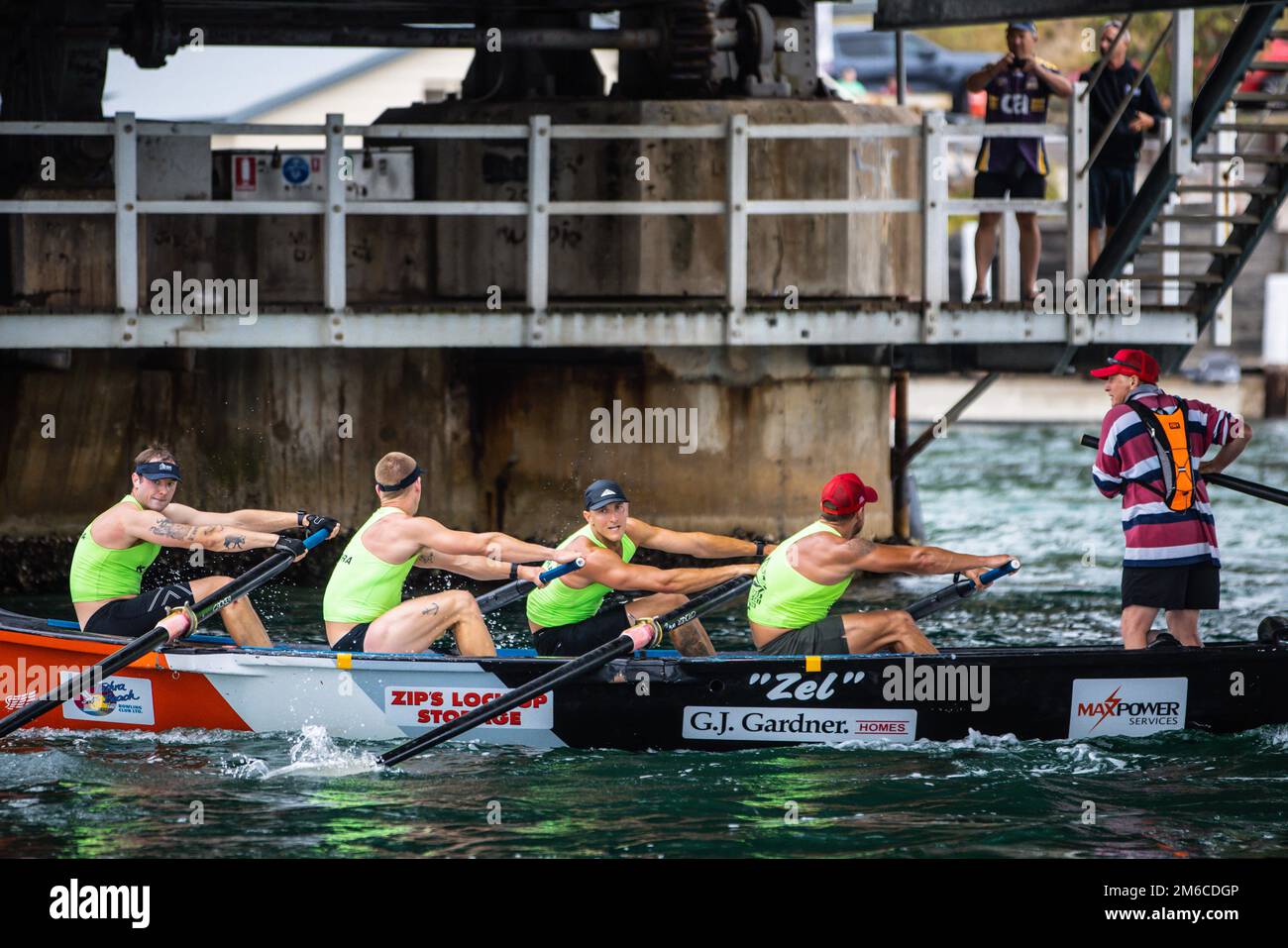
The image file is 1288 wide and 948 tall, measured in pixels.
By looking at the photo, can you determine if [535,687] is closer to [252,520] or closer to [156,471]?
[252,520]

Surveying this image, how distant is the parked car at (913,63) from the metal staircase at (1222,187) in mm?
24820

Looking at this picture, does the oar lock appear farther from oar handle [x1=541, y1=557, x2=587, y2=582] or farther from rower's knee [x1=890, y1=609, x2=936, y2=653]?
rower's knee [x1=890, y1=609, x2=936, y2=653]

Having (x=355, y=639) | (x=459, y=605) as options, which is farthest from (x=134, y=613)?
(x=459, y=605)

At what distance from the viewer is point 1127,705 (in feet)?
35.7

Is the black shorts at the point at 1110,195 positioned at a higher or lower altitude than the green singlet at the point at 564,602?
higher

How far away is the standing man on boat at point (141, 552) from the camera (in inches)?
445

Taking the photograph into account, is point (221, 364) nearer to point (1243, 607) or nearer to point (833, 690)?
point (833, 690)

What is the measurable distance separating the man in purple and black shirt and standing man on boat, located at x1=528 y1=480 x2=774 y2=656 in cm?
406

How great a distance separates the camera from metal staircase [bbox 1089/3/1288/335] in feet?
43.1
